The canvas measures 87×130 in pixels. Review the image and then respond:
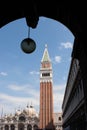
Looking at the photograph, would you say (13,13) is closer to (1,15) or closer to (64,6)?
(1,15)

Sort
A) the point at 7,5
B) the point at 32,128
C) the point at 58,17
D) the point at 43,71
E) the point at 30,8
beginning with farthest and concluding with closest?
the point at 32,128
the point at 43,71
the point at 58,17
the point at 7,5
the point at 30,8

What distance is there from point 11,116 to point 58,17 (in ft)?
420

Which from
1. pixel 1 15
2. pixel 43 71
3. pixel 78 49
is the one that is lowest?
pixel 78 49

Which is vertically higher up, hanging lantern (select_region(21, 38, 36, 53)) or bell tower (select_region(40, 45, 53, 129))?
bell tower (select_region(40, 45, 53, 129))

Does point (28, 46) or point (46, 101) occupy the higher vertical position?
point (46, 101)

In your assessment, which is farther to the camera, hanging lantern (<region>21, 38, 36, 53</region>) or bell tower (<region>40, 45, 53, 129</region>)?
bell tower (<region>40, 45, 53, 129</region>)

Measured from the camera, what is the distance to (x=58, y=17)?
26.7 ft

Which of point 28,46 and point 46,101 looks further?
point 46,101

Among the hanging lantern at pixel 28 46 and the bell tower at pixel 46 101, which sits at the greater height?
the bell tower at pixel 46 101

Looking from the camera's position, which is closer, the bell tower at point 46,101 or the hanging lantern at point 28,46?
the hanging lantern at point 28,46

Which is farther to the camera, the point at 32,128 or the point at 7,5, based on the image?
the point at 32,128

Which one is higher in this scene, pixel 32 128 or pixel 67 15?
pixel 32 128

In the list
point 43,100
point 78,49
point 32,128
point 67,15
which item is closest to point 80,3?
point 67,15

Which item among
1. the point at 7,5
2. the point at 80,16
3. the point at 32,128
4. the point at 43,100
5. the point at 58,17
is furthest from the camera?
the point at 32,128
